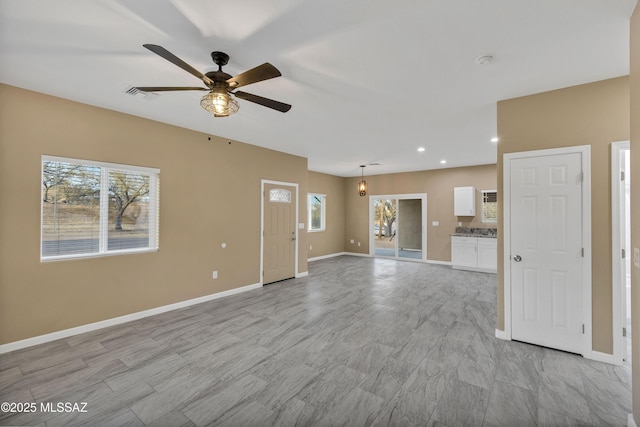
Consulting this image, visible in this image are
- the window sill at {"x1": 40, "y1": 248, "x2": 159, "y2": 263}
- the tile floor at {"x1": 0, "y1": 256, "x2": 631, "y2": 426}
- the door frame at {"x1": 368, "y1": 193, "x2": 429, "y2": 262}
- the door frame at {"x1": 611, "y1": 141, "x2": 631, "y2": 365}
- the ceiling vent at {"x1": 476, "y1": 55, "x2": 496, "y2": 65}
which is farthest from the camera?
the door frame at {"x1": 368, "y1": 193, "x2": 429, "y2": 262}

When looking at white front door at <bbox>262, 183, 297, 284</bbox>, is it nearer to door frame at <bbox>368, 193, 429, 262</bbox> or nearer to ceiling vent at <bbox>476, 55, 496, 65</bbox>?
door frame at <bbox>368, 193, 429, 262</bbox>

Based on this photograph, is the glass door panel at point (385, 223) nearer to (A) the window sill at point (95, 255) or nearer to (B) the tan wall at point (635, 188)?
(A) the window sill at point (95, 255)

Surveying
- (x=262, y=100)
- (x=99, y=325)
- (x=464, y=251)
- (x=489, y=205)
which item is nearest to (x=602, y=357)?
(x=262, y=100)

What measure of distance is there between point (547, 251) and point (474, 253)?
423 cm

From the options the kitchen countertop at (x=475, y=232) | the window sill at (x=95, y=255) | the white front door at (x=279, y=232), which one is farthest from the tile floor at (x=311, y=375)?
the kitchen countertop at (x=475, y=232)

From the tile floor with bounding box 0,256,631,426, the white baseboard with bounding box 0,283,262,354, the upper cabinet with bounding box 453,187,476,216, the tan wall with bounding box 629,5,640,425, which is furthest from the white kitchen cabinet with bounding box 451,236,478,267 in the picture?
the white baseboard with bounding box 0,283,262,354

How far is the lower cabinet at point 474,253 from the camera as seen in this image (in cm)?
661

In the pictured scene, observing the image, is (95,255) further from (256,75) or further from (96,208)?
(256,75)

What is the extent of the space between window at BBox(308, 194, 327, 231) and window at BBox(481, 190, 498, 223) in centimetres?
451

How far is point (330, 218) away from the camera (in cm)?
912

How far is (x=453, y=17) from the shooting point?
186cm

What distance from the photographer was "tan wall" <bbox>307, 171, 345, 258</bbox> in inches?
335

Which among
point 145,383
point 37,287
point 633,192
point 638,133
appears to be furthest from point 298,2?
point 37,287

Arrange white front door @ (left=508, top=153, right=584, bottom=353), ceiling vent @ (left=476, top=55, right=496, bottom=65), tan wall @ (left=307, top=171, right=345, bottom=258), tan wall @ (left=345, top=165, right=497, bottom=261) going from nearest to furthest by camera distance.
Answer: ceiling vent @ (left=476, top=55, right=496, bottom=65), white front door @ (left=508, top=153, right=584, bottom=353), tan wall @ (left=345, top=165, right=497, bottom=261), tan wall @ (left=307, top=171, right=345, bottom=258)
